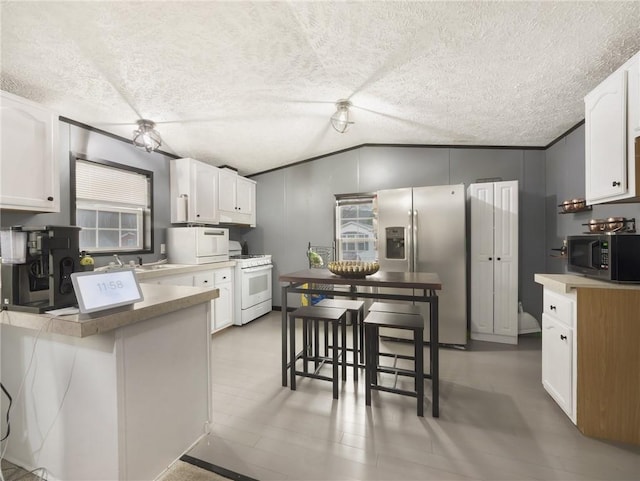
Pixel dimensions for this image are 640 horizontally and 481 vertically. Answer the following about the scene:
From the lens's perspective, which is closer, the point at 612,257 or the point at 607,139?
the point at 612,257

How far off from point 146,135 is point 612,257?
394 cm

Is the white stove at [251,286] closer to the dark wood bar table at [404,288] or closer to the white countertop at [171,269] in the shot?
the white countertop at [171,269]

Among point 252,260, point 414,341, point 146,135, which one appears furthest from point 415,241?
point 146,135

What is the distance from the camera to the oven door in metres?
4.04

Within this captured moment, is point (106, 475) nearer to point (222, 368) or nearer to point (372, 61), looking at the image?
point (222, 368)

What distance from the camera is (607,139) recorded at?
6.19ft

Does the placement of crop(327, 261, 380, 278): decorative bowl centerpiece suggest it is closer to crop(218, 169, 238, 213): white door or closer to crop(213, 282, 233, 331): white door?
crop(213, 282, 233, 331): white door

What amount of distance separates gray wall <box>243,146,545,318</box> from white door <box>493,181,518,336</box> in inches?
23.1

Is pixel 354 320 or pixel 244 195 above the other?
pixel 244 195

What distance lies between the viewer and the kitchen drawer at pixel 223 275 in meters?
3.68

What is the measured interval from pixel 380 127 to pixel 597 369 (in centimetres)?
300

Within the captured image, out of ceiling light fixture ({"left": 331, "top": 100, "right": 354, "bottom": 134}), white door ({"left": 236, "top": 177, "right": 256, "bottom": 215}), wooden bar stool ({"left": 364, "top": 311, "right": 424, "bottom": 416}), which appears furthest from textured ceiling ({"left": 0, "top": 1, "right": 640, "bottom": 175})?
wooden bar stool ({"left": 364, "top": 311, "right": 424, "bottom": 416})

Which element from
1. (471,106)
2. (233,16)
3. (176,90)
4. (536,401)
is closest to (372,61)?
(233,16)

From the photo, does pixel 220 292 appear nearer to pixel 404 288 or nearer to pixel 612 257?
pixel 404 288
